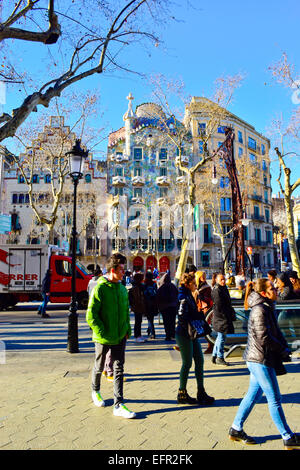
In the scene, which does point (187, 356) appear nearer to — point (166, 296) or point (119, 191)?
point (166, 296)

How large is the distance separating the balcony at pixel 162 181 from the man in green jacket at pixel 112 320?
125 feet

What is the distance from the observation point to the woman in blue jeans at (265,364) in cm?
316

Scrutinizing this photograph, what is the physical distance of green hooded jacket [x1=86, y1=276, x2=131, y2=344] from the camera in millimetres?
4102

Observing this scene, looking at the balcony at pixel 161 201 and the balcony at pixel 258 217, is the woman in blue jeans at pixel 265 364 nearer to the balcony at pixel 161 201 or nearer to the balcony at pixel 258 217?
the balcony at pixel 161 201

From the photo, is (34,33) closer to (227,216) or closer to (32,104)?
(32,104)

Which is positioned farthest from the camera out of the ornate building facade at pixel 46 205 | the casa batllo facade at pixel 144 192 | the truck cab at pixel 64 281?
the casa batllo facade at pixel 144 192

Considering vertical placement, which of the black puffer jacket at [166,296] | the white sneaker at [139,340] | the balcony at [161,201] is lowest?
the white sneaker at [139,340]

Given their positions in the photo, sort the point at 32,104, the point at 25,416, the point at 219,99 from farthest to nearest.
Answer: the point at 219,99 → the point at 32,104 → the point at 25,416

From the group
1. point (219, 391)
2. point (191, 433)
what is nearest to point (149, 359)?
point (219, 391)

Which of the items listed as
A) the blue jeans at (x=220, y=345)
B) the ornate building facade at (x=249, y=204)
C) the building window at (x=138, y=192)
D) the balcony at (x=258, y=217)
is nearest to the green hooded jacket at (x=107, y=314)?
the blue jeans at (x=220, y=345)

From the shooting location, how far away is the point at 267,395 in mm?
3201

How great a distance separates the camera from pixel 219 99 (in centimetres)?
1664
